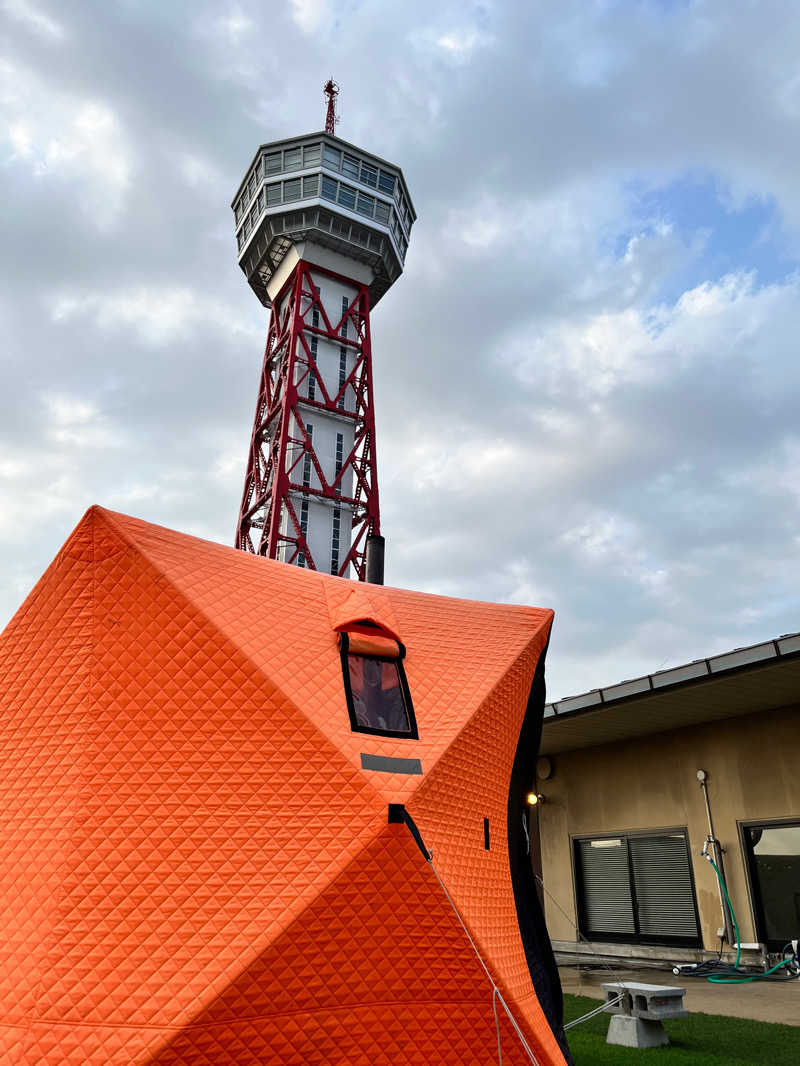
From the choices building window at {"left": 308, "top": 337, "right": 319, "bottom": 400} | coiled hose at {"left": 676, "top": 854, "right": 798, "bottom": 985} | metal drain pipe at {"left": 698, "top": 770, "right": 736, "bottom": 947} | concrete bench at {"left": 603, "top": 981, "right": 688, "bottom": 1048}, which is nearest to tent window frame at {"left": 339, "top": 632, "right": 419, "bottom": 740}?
concrete bench at {"left": 603, "top": 981, "right": 688, "bottom": 1048}

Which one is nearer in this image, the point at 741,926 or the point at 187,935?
the point at 187,935

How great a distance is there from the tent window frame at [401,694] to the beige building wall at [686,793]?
32.7ft

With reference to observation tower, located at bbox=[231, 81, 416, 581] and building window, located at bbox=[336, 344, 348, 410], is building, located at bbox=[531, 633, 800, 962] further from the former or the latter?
building window, located at bbox=[336, 344, 348, 410]

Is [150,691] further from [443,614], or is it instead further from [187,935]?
[443,614]

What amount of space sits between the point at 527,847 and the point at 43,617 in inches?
160

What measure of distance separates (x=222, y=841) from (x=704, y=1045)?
17.2ft

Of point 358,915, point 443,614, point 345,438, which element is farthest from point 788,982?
point 345,438

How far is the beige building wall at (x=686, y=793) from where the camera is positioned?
506 inches

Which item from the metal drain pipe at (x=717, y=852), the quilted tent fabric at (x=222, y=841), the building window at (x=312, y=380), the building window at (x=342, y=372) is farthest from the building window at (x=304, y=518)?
the quilted tent fabric at (x=222, y=841)

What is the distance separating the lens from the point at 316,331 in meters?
41.1

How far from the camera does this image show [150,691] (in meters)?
4.72

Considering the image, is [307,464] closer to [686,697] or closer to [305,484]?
[305,484]

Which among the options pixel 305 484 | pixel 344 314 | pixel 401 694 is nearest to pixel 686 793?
pixel 401 694

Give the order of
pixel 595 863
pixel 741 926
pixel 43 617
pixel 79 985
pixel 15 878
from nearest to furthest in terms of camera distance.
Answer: pixel 79 985, pixel 15 878, pixel 43 617, pixel 741 926, pixel 595 863
